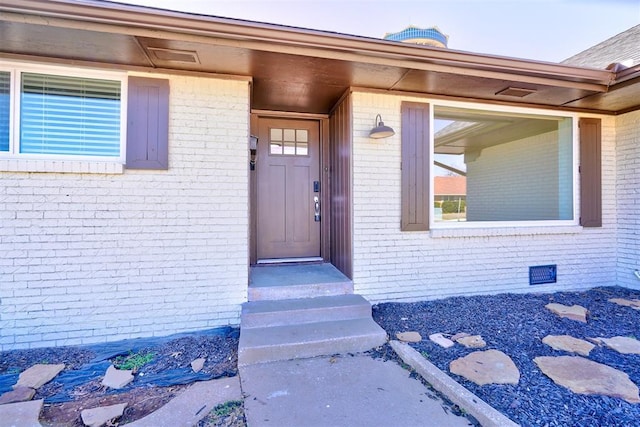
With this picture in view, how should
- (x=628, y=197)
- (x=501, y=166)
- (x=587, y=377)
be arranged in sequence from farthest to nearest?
1. (x=501, y=166)
2. (x=628, y=197)
3. (x=587, y=377)

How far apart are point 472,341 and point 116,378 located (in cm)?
283

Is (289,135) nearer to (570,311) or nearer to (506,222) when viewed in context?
(506,222)

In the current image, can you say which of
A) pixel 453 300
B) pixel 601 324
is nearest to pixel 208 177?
pixel 453 300

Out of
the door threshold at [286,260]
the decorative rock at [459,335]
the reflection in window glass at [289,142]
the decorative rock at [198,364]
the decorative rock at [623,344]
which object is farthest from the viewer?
the reflection in window glass at [289,142]

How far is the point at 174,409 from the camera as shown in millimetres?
1997

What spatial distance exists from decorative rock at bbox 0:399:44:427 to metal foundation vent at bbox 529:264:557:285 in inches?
197

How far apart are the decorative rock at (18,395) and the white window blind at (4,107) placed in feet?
6.50

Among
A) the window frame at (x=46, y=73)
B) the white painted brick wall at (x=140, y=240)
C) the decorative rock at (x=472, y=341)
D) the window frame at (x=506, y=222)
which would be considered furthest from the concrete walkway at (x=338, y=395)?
the window frame at (x=46, y=73)

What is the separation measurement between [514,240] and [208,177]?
149 inches

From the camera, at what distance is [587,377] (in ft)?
7.16

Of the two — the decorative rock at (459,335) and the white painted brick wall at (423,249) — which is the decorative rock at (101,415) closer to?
the white painted brick wall at (423,249)

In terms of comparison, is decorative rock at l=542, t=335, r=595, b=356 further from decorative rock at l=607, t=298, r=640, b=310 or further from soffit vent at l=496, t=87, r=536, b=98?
soffit vent at l=496, t=87, r=536, b=98

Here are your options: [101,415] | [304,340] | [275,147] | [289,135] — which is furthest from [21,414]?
[289,135]

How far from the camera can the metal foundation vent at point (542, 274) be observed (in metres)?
4.20
